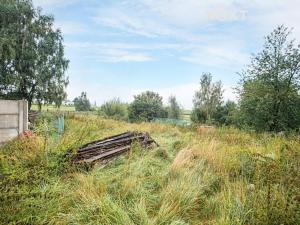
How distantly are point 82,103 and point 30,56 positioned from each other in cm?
3655

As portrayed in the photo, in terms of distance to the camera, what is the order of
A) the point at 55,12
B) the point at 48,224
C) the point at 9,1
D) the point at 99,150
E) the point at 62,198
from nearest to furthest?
1. the point at 48,224
2. the point at 62,198
3. the point at 99,150
4. the point at 9,1
5. the point at 55,12

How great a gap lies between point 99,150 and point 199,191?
2.79 m

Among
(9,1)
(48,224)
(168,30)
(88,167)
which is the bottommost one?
(48,224)

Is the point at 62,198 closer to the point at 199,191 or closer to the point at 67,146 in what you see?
the point at 67,146

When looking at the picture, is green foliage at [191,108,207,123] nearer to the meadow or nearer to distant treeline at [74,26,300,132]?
distant treeline at [74,26,300,132]

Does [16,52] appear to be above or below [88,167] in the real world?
above

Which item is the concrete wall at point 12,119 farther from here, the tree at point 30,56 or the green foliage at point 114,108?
the green foliage at point 114,108

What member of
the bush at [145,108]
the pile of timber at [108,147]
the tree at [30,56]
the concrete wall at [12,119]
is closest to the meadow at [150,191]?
the pile of timber at [108,147]

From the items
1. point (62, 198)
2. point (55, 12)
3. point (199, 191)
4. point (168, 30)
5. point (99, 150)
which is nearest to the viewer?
point (62, 198)

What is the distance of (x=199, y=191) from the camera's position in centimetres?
474

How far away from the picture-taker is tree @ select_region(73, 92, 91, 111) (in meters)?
60.1

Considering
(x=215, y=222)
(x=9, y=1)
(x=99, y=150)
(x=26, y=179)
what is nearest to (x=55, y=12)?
(x=9, y=1)

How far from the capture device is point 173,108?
5319 cm

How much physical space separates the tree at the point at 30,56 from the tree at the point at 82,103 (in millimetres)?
32775
